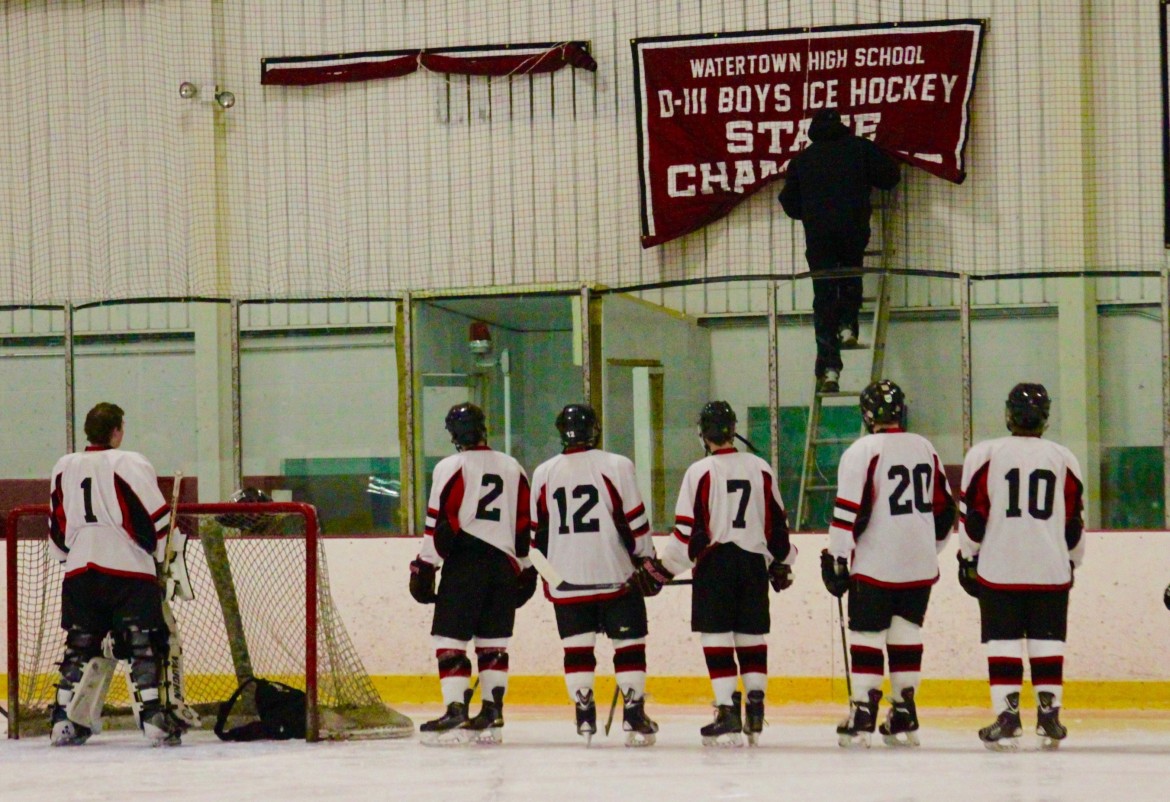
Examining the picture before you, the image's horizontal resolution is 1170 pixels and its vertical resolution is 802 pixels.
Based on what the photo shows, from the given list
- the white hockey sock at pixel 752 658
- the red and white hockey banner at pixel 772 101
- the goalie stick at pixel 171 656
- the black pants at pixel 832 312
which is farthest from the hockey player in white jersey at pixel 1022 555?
the red and white hockey banner at pixel 772 101

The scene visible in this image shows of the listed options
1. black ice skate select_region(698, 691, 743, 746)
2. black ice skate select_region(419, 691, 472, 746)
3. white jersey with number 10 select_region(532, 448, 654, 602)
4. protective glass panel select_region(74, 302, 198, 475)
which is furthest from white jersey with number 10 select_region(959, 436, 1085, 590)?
protective glass panel select_region(74, 302, 198, 475)

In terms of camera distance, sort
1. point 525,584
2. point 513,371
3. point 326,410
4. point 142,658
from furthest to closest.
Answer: point 326,410 → point 513,371 → point 525,584 → point 142,658

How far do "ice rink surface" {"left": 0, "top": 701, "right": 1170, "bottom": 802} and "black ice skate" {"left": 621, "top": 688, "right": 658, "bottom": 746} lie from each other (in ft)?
0.17

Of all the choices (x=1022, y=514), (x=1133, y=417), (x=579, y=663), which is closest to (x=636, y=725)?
(x=579, y=663)

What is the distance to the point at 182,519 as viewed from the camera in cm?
675

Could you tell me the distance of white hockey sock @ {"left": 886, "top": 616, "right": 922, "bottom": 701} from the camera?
5.02m

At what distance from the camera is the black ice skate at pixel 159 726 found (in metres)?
5.38

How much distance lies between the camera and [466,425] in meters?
5.43

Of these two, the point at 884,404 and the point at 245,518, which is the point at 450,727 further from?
the point at 884,404

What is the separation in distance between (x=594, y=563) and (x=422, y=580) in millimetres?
576

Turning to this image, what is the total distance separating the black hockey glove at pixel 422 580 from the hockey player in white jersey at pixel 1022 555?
172 centimetres

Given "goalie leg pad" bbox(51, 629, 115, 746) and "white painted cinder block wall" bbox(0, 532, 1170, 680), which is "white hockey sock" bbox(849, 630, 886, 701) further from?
"goalie leg pad" bbox(51, 629, 115, 746)

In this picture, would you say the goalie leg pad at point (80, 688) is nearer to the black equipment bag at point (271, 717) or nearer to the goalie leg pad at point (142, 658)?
the goalie leg pad at point (142, 658)

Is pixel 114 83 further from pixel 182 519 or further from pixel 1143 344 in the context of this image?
pixel 1143 344
